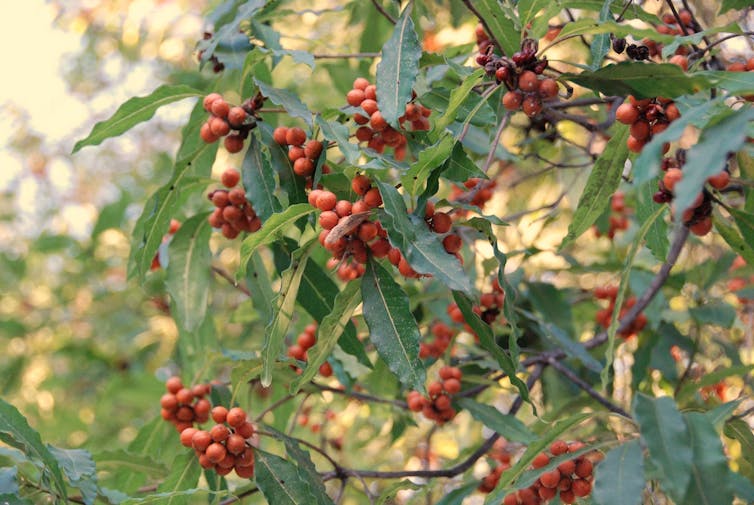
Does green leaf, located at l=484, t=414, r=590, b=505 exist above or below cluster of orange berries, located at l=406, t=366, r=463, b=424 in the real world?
above

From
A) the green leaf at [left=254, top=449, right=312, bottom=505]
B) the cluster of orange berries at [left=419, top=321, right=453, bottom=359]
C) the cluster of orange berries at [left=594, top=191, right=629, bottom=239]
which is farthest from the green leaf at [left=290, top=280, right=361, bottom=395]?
the cluster of orange berries at [left=594, top=191, right=629, bottom=239]

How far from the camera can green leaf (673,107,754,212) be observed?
40.3 inches

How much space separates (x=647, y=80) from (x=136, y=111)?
1.07m

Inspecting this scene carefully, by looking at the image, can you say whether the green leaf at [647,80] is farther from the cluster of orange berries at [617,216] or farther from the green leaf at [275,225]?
the cluster of orange berries at [617,216]

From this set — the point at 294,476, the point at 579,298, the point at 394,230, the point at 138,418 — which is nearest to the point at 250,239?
the point at 394,230

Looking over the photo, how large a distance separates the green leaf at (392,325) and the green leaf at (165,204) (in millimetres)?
565

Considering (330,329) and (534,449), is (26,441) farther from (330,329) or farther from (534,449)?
(534,449)

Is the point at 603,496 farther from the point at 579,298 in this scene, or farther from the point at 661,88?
the point at 579,298

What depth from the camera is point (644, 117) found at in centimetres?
145

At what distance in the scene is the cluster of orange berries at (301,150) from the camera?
1607mm

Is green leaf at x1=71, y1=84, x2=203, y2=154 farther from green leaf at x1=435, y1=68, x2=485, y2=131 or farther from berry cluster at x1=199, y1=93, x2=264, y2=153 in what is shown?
green leaf at x1=435, y1=68, x2=485, y2=131

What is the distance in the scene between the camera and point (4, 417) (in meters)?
1.67

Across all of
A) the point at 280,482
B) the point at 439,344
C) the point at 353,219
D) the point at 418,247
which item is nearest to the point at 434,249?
the point at 418,247

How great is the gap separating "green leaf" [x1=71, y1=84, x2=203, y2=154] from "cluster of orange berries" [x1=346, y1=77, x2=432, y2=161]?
38cm
